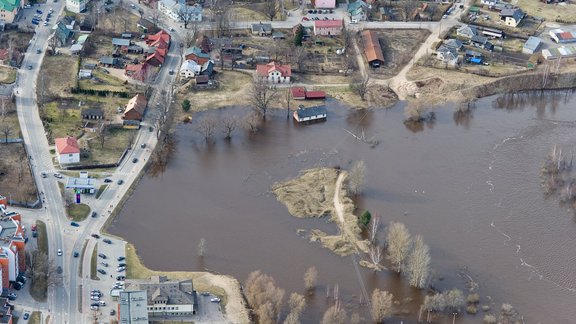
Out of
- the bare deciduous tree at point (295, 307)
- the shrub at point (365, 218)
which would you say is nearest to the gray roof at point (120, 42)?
the shrub at point (365, 218)

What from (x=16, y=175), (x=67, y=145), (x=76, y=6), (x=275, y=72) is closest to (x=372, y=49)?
(x=275, y=72)

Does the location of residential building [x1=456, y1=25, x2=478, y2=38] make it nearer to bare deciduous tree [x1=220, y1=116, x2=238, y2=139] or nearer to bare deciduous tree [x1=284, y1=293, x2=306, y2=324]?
bare deciduous tree [x1=220, y1=116, x2=238, y2=139]

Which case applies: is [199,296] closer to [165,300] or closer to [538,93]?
[165,300]

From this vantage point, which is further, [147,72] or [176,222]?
[147,72]

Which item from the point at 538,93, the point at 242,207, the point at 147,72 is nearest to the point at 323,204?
the point at 242,207

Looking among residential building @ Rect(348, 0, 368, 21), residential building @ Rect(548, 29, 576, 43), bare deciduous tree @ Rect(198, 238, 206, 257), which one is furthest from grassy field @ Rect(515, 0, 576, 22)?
bare deciduous tree @ Rect(198, 238, 206, 257)

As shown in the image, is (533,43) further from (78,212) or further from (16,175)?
(16,175)
